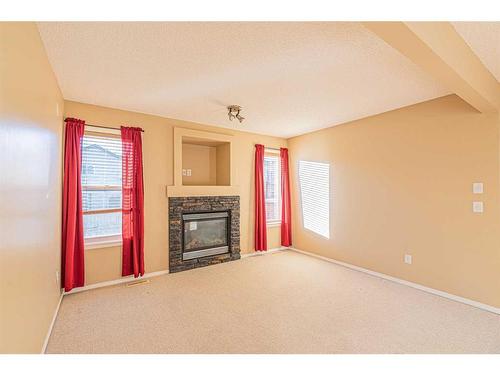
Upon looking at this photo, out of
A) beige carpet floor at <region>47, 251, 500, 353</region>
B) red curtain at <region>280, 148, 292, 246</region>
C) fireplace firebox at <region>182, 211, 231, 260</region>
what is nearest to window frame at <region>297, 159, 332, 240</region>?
red curtain at <region>280, 148, 292, 246</region>

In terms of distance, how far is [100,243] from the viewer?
3.42 m

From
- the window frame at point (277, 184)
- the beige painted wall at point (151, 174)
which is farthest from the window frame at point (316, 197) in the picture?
the beige painted wall at point (151, 174)

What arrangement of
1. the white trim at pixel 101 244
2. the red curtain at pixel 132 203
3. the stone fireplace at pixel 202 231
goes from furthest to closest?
the stone fireplace at pixel 202 231
the red curtain at pixel 132 203
the white trim at pixel 101 244

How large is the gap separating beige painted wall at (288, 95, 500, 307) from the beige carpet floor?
377 mm

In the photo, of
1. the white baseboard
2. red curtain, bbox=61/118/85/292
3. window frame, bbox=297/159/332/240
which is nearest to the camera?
the white baseboard

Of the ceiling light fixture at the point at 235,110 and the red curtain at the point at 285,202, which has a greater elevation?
the ceiling light fixture at the point at 235,110

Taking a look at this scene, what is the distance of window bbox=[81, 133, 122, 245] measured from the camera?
3383 mm

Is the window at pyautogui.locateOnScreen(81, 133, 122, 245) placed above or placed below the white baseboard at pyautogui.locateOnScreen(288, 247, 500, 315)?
above

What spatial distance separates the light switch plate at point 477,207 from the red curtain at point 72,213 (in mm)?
4776

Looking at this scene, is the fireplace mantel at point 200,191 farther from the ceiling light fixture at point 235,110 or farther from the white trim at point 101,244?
the ceiling light fixture at point 235,110

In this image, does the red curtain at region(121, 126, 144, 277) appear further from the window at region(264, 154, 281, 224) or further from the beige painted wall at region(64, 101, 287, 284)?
the window at region(264, 154, 281, 224)

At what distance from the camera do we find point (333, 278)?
3.69m

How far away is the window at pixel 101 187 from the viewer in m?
3.38
